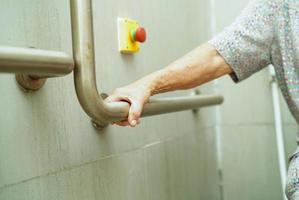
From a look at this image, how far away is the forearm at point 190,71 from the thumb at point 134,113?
0.07 metres

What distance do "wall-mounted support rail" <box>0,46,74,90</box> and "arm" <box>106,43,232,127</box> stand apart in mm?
145

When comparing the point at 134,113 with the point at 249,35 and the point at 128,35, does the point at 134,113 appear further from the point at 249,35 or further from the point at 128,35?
the point at 249,35

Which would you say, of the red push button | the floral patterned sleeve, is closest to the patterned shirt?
the floral patterned sleeve

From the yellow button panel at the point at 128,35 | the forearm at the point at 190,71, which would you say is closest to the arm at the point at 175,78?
the forearm at the point at 190,71

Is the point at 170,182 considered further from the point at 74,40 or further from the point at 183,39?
the point at 74,40

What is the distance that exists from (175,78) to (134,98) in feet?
0.48

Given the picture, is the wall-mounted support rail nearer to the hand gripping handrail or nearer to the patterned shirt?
the hand gripping handrail

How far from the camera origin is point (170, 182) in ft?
3.39

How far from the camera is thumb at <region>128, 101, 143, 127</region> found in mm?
604

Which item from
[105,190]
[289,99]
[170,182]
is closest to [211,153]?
[170,182]

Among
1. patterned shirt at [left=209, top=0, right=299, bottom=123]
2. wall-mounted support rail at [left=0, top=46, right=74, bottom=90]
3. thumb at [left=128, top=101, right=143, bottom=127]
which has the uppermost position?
patterned shirt at [left=209, top=0, right=299, bottom=123]

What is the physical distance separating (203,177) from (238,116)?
298 millimetres

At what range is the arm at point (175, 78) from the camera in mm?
625

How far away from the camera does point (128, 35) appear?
80cm
